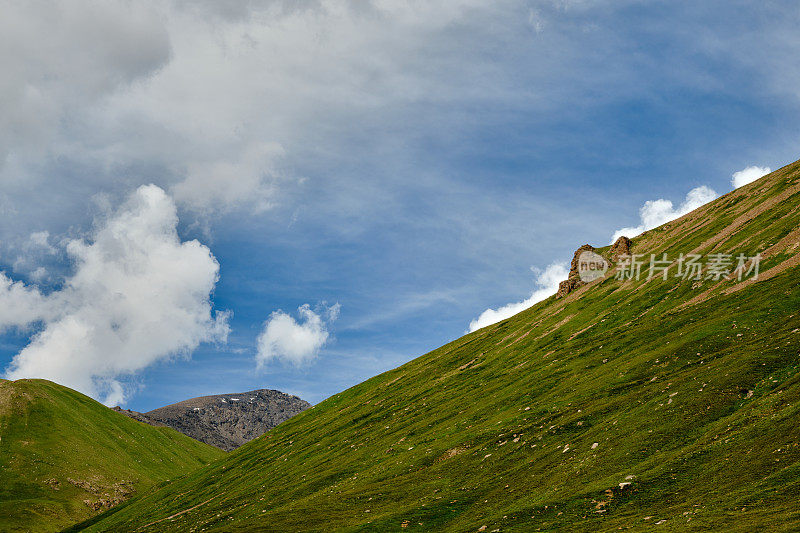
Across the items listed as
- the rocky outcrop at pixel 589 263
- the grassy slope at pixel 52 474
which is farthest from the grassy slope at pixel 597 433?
the grassy slope at pixel 52 474

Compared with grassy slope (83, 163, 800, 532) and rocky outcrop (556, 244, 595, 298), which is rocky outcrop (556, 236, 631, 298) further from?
grassy slope (83, 163, 800, 532)

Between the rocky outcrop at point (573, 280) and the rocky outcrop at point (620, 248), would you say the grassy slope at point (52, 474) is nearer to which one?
the rocky outcrop at point (573, 280)

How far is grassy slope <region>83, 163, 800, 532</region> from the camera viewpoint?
30422mm

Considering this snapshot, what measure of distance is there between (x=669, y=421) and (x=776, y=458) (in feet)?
41.3

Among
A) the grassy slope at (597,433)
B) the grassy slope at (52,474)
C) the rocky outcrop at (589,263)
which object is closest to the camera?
the grassy slope at (597,433)

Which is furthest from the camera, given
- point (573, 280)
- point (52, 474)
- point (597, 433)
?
point (52, 474)

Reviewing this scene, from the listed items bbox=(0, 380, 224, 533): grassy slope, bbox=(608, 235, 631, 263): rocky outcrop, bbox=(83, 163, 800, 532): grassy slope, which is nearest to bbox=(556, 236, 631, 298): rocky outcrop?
bbox=(608, 235, 631, 263): rocky outcrop

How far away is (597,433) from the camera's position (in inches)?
1766

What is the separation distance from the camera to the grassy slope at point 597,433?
30422mm

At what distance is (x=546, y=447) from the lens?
4722 cm

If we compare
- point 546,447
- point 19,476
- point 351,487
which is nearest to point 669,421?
point 546,447

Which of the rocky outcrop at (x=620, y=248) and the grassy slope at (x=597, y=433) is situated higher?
the rocky outcrop at (x=620, y=248)

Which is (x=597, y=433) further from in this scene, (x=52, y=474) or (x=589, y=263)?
(x=52, y=474)

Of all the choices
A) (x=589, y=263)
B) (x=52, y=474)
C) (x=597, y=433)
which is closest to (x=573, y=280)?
(x=589, y=263)
